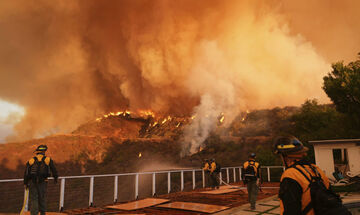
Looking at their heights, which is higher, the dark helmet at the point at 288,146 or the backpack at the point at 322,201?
the dark helmet at the point at 288,146

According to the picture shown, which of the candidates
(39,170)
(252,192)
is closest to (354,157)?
(252,192)

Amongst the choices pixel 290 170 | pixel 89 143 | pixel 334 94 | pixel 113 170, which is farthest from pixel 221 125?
pixel 290 170

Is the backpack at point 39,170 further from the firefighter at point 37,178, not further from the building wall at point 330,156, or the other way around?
the building wall at point 330,156

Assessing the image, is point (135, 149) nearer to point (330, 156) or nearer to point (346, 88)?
point (346, 88)

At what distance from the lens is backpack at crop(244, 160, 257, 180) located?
7.59 metres

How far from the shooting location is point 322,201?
1810mm

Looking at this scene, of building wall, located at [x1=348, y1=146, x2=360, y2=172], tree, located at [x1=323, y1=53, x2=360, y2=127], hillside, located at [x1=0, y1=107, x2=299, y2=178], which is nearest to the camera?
building wall, located at [x1=348, y1=146, x2=360, y2=172]

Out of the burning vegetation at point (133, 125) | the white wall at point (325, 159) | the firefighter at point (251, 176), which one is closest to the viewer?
the firefighter at point (251, 176)

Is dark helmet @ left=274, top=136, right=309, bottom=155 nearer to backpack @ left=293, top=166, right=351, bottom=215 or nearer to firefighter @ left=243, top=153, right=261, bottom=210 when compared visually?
backpack @ left=293, top=166, right=351, bottom=215

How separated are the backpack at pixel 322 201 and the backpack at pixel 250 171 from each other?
5996mm

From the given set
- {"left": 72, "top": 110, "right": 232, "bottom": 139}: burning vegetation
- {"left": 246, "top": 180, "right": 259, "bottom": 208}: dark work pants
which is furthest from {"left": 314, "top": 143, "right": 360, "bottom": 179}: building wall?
{"left": 72, "top": 110, "right": 232, "bottom": 139}: burning vegetation

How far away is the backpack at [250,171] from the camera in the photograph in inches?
299

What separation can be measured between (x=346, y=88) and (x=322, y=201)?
85.0 ft

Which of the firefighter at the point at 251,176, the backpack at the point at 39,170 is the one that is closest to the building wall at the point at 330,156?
the firefighter at the point at 251,176
